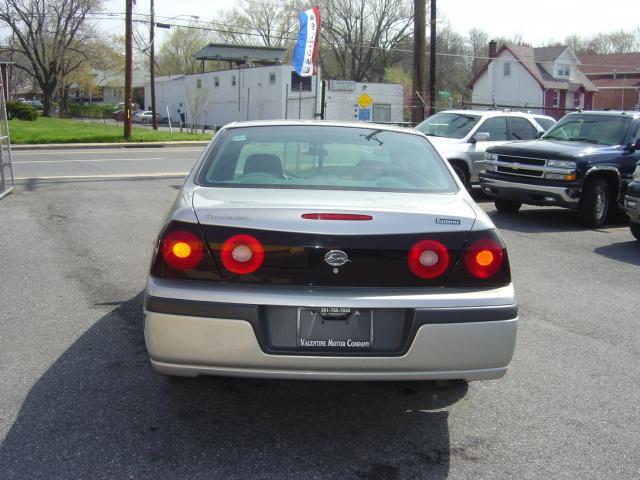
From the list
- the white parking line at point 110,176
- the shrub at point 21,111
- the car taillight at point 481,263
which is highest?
the shrub at point 21,111

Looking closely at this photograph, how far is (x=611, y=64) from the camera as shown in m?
66.1

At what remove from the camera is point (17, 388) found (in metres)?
3.89

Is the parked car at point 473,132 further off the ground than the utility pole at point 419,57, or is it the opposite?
the utility pole at point 419,57

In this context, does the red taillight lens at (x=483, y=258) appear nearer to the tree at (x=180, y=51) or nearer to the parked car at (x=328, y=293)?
the parked car at (x=328, y=293)

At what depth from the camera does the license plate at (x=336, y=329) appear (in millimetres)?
3113

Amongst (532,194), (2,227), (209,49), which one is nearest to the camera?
(2,227)

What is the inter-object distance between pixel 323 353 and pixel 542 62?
2331 inches

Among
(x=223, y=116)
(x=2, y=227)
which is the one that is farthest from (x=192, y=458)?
(x=223, y=116)

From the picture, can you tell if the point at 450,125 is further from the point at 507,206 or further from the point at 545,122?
the point at 507,206

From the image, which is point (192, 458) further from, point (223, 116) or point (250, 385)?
point (223, 116)

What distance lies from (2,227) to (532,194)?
767 centimetres

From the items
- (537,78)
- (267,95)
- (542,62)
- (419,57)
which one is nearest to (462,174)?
(419,57)

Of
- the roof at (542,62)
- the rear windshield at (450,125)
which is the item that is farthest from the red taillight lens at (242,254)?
the roof at (542,62)

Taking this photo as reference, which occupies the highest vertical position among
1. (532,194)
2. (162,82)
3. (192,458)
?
(162,82)
